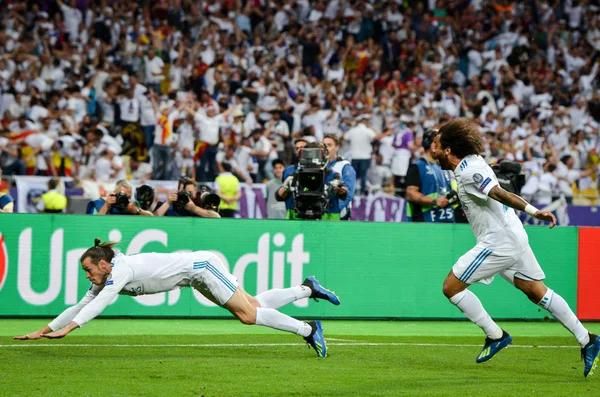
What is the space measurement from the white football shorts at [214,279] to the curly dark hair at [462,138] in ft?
7.44

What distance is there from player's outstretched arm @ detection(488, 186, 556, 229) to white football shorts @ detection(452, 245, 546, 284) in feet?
2.04

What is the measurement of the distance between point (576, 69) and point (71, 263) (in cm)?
1939

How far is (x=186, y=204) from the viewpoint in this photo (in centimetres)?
1437

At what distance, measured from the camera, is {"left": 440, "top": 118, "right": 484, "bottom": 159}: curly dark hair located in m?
9.06

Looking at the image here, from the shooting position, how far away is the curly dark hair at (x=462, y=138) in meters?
9.06

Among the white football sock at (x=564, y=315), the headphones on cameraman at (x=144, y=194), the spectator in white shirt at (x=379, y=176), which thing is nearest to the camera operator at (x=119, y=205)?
the headphones on cameraman at (x=144, y=194)

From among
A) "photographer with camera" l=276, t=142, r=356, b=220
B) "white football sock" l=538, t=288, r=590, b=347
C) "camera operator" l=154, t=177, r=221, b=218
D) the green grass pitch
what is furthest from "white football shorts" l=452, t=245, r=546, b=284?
"camera operator" l=154, t=177, r=221, b=218

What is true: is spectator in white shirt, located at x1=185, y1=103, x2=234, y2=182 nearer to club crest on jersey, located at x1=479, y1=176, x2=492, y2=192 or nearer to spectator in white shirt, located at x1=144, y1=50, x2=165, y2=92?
spectator in white shirt, located at x1=144, y1=50, x2=165, y2=92

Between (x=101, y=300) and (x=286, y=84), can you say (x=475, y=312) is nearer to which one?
(x=101, y=300)

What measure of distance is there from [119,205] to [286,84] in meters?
11.7

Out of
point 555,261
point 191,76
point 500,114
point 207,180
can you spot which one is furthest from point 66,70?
point 555,261

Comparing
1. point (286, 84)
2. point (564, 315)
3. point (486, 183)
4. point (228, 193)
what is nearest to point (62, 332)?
point (486, 183)

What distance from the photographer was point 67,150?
69.4ft

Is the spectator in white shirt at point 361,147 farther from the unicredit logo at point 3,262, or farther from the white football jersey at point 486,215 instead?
the white football jersey at point 486,215
